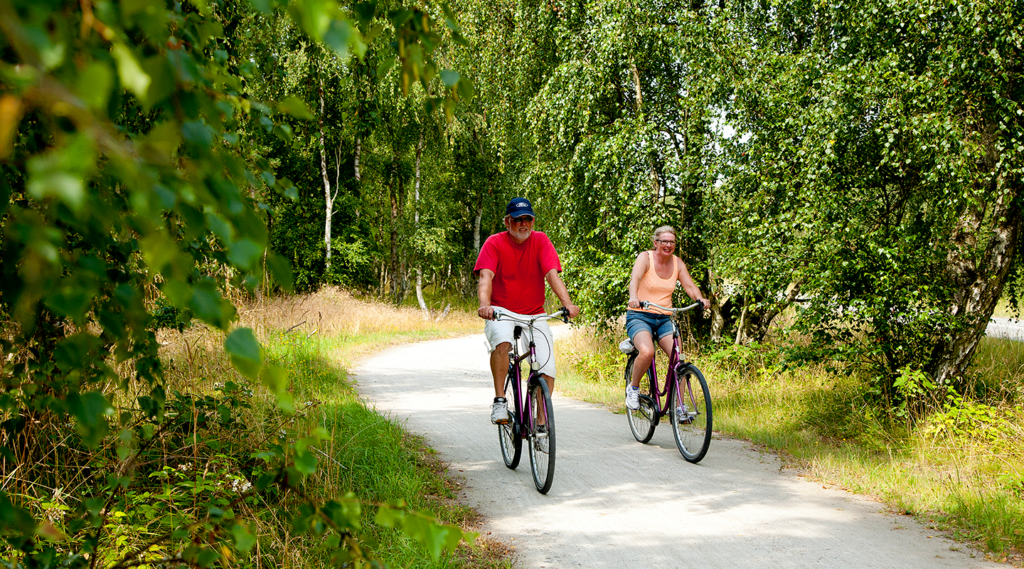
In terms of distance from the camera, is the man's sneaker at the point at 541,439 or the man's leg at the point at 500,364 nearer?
the man's sneaker at the point at 541,439

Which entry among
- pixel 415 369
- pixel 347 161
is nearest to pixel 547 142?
pixel 415 369

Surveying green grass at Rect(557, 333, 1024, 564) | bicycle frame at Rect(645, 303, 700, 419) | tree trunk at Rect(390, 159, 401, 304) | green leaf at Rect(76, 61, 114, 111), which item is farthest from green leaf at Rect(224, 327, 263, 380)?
tree trunk at Rect(390, 159, 401, 304)

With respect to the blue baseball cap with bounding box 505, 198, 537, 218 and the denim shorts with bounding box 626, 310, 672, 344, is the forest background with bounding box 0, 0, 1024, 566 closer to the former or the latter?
the blue baseball cap with bounding box 505, 198, 537, 218

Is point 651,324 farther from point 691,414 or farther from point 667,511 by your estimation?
point 667,511

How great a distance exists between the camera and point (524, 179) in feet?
44.0

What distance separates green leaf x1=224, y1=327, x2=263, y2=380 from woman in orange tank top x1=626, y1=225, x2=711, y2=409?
18.6 feet

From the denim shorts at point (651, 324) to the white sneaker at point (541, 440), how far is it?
1830mm

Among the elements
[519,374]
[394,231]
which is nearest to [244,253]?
[519,374]

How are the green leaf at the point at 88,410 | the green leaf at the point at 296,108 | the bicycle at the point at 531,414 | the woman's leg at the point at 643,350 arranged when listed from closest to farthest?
the green leaf at the point at 88,410, the green leaf at the point at 296,108, the bicycle at the point at 531,414, the woman's leg at the point at 643,350

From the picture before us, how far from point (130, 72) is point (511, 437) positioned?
5.14 m

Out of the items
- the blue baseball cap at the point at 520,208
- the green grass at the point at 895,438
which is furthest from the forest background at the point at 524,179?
the blue baseball cap at the point at 520,208

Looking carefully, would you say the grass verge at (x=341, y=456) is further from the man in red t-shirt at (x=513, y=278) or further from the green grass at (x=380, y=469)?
the man in red t-shirt at (x=513, y=278)

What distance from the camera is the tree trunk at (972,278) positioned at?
678 cm

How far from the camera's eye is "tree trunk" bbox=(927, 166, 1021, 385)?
6.78 m
